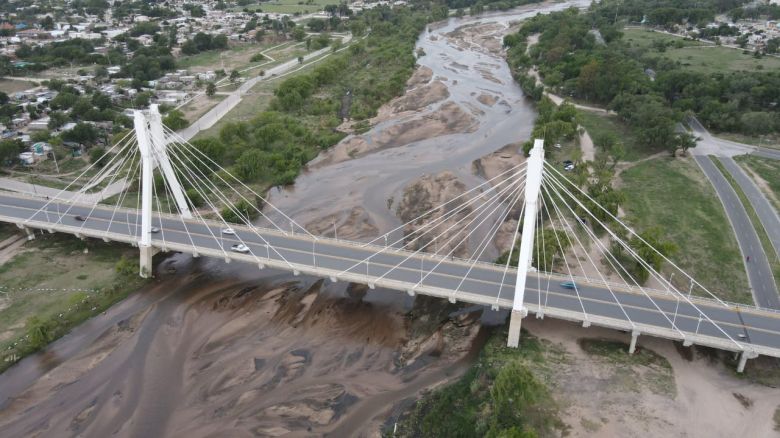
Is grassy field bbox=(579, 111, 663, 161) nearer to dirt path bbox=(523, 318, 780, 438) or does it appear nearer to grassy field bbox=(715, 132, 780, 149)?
→ grassy field bbox=(715, 132, 780, 149)

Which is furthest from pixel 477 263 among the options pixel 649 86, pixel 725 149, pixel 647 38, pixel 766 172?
pixel 647 38

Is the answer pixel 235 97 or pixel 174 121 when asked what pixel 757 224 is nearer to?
pixel 174 121

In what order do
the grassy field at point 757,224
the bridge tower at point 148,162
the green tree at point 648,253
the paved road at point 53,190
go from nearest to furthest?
the bridge tower at point 148,162
the green tree at point 648,253
the grassy field at point 757,224
the paved road at point 53,190

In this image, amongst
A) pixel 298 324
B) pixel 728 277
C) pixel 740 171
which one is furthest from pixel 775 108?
pixel 298 324

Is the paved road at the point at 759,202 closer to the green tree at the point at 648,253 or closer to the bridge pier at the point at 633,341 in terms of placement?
the green tree at the point at 648,253

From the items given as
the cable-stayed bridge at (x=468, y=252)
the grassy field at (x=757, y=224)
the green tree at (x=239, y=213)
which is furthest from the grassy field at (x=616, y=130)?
the green tree at (x=239, y=213)
